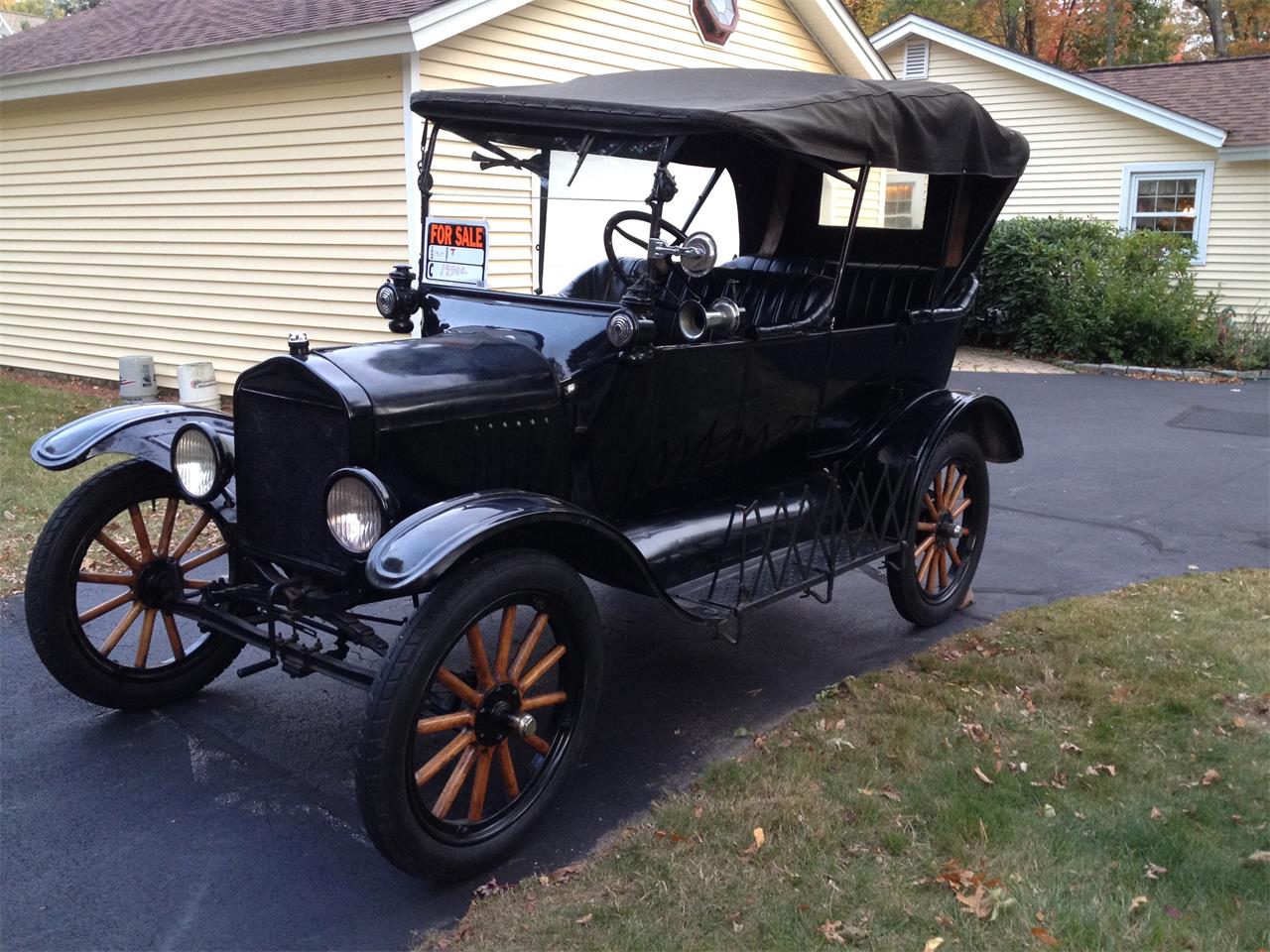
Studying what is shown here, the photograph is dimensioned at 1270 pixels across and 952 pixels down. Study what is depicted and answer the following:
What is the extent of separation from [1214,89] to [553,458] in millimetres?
17092

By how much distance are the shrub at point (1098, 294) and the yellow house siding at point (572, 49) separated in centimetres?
451

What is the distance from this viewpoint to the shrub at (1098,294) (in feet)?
45.7

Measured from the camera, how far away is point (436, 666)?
9.36 feet

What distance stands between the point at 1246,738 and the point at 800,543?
1.73m

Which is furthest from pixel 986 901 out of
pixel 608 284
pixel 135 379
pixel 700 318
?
pixel 135 379

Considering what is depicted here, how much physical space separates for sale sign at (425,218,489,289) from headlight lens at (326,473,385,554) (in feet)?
4.64

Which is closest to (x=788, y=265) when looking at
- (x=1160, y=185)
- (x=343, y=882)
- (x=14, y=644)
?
(x=343, y=882)

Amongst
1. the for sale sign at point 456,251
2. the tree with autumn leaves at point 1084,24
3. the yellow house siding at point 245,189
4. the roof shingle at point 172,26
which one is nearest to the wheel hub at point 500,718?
the for sale sign at point 456,251

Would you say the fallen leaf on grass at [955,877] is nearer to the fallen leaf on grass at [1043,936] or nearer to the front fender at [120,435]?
the fallen leaf on grass at [1043,936]

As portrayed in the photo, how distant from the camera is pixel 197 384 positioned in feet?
32.0

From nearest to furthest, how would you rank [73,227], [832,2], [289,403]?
[289,403], [73,227], [832,2]

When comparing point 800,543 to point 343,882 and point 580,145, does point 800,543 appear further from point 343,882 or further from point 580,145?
point 343,882

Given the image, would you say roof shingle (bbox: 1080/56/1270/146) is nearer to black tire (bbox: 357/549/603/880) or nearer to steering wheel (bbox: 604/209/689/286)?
steering wheel (bbox: 604/209/689/286)

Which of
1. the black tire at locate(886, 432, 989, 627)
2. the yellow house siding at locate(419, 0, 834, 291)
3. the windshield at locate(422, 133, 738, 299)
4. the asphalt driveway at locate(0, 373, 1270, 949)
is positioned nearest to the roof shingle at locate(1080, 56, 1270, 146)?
the yellow house siding at locate(419, 0, 834, 291)
